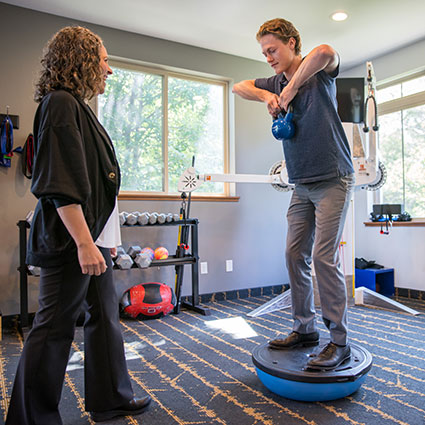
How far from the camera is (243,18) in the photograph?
3.75 meters

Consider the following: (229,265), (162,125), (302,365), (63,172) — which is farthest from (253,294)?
(63,172)

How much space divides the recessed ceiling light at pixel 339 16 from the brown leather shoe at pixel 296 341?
116 inches

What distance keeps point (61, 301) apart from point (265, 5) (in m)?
3.18

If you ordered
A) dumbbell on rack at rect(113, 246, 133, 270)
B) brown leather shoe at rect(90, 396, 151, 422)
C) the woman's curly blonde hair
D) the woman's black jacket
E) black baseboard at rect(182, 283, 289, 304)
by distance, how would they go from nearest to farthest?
the woman's black jacket → the woman's curly blonde hair → brown leather shoe at rect(90, 396, 151, 422) → dumbbell on rack at rect(113, 246, 133, 270) → black baseboard at rect(182, 283, 289, 304)

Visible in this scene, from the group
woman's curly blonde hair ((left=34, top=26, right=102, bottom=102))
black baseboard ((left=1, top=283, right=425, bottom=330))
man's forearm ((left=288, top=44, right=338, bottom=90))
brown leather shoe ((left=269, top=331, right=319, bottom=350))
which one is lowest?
black baseboard ((left=1, top=283, right=425, bottom=330))

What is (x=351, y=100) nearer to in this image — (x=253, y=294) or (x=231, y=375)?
(x=253, y=294)

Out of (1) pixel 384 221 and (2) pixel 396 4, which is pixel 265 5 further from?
(1) pixel 384 221

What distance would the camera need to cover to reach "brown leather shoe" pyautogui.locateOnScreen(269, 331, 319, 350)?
6.71 feet

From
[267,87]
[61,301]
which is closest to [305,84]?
[267,87]

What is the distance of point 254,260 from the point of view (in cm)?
462

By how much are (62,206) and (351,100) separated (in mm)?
Result: 3101

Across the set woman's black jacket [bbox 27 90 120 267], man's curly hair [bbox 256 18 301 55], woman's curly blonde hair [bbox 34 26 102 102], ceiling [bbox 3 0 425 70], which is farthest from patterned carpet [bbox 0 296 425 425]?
ceiling [bbox 3 0 425 70]

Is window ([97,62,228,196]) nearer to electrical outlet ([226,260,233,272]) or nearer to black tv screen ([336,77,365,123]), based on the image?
electrical outlet ([226,260,233,272])

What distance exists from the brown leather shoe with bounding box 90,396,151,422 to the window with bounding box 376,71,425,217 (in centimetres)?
376
